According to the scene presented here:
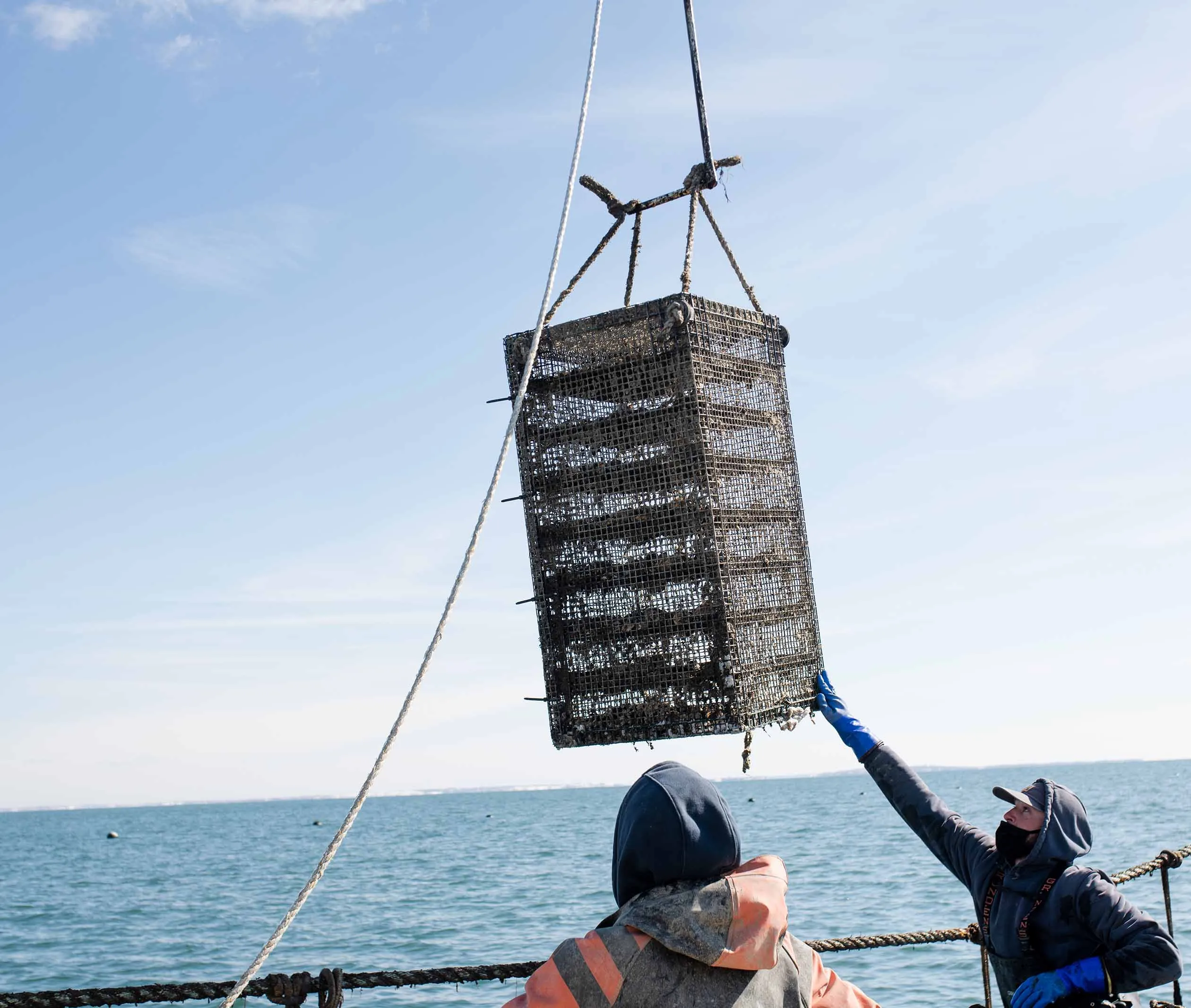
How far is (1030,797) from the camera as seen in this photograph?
3234 millimetres

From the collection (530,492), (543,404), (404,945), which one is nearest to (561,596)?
(530,492)

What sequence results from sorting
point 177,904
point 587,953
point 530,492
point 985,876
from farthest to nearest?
point 177,904 < point 530,492 < point 985,876 < point 587,953

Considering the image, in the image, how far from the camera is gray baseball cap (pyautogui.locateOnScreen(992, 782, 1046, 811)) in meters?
3.17

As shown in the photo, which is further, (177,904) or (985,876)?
(177,904)

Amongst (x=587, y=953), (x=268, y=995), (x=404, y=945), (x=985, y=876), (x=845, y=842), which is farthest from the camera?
(x=845, y=842)

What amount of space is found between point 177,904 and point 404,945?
11.4 metres

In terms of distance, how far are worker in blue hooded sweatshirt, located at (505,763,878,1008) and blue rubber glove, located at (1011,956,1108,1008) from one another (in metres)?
1.44

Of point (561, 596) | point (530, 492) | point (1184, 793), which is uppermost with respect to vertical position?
point (530, 492)

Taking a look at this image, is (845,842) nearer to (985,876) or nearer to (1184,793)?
(985,876)

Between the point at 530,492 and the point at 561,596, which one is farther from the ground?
the point at 530,492

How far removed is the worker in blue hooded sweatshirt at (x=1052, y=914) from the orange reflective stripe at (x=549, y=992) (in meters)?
1.79

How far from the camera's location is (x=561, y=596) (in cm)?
356

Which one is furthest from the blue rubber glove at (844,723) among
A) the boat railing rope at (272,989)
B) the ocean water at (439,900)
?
the ocean water at (439,900)

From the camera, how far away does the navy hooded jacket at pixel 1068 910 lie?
3.00 meters
